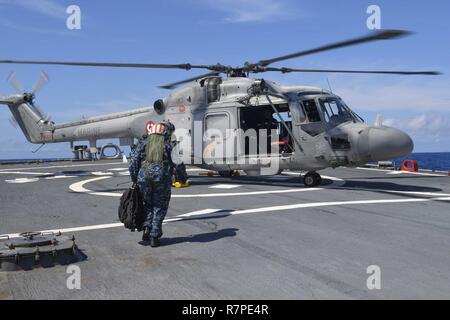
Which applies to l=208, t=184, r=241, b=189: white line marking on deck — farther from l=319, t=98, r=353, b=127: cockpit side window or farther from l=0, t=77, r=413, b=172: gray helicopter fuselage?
l=319, t=98, r=353, b=127: cockpit side window

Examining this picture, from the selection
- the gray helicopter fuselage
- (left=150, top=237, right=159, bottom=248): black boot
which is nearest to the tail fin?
the gray helicopter fuselage

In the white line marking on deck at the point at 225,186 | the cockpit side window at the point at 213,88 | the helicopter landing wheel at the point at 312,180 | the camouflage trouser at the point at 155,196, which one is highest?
the cockpit side window at the point at 213,88

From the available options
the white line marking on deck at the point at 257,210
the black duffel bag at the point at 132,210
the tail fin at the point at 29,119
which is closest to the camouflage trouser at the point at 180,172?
the black duffel bag at the point at 132,210

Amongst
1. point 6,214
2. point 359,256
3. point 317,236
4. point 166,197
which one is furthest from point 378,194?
point 6,214

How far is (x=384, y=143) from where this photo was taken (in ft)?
38.9

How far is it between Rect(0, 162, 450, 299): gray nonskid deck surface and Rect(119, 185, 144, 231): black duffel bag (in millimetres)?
335

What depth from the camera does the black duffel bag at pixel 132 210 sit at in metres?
6.40

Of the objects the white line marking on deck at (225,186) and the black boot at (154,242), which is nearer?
the black boot at (154,242)

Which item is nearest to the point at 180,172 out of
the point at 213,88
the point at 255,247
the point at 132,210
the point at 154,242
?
the point at 132,210

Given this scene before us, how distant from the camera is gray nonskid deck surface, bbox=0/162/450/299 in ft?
14.6

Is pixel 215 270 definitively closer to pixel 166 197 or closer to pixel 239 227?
pixel 166 197

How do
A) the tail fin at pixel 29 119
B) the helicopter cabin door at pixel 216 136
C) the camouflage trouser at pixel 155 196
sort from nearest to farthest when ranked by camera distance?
the camouflage trouser at pixel 155 196, the helicopter cabin door at pixel 216 136, the tail fin at pixel 29 119

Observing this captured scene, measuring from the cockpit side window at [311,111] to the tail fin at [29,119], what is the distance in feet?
42.1

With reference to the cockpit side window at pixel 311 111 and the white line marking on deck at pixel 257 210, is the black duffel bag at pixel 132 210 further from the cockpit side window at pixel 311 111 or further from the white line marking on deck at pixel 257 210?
the cockpit side window at pixel 311 111
